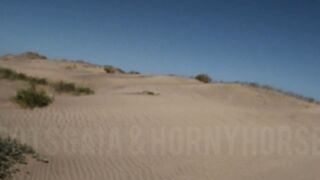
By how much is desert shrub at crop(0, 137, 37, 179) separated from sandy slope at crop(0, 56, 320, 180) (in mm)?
195

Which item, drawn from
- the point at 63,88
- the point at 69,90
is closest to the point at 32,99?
the point at 69,90

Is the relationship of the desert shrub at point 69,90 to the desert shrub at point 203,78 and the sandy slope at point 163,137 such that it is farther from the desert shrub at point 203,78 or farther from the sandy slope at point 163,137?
the desert shrub at point 203,78

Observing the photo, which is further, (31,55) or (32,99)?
(31,55)

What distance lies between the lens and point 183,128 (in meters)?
11.5

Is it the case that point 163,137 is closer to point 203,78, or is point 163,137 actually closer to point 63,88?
point 63,88

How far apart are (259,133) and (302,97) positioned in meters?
10.7

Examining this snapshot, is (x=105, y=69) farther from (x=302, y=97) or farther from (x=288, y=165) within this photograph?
(x=288, y=165)

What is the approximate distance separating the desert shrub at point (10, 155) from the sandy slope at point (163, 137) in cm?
19

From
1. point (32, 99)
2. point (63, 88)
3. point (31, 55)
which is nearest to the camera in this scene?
point (32, 99)

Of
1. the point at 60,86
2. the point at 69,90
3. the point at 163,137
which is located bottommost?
the point at 163,137

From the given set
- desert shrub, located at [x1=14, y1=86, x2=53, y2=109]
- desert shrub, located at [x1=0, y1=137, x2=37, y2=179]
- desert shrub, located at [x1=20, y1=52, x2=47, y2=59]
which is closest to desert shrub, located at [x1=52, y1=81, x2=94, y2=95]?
desert shrub, located at [x1=14, y1=86, x2=53, y2=109]

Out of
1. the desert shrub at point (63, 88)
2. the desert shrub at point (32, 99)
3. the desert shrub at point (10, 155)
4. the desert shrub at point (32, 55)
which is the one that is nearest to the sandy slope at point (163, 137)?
the desert shrub at point (10, 155)

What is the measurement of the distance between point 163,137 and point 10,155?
403cm

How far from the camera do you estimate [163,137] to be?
1044 cm
